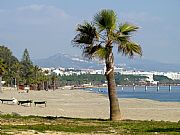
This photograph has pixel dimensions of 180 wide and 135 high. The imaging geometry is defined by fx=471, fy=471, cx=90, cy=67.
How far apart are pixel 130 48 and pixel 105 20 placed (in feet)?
5.32

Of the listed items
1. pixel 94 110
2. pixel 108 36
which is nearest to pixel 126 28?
pixel 108 36

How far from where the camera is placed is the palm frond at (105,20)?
791 inches

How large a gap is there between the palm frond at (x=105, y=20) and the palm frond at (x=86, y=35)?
333 millimetres

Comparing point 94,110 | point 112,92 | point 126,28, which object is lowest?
point 94,110

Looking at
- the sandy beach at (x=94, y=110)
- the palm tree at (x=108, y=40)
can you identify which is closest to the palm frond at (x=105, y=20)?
the palm tree at (x=108, y=40)

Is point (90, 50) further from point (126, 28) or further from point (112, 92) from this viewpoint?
point (112, 92)

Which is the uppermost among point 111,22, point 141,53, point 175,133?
point 111,22

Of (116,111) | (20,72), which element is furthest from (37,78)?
(116,111)

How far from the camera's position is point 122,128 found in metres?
16.4

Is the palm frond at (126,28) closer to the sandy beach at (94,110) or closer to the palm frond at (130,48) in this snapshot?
the palm frond at (130,48)

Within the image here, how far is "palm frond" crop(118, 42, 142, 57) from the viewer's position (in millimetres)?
20312

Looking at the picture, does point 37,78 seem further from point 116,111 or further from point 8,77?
point 116,111

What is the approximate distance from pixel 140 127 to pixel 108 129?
1.43 meters

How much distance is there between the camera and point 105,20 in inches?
795
